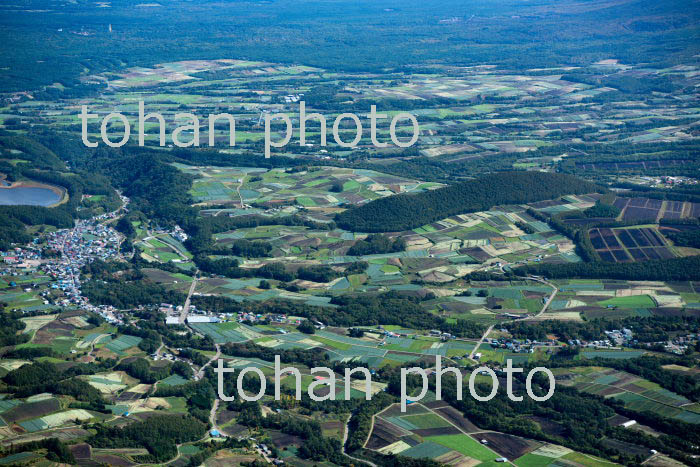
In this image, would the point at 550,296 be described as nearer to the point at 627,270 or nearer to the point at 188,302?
the point at 627,270

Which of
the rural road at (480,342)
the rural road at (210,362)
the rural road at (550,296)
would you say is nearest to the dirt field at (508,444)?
the rural road at (480,342)

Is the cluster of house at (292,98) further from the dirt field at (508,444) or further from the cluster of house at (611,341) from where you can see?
the dirt field at (508,444)

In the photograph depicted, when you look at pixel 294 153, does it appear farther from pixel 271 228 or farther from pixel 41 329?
pixel 41 329

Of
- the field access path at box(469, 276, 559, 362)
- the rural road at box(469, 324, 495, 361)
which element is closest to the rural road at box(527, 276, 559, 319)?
the field access path at box(469, 276, 559, 362)

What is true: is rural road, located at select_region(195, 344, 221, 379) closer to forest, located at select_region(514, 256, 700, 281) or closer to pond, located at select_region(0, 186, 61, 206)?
forest, located at select_region(514, 256, 700, 281)

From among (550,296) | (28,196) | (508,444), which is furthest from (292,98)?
(508,444)

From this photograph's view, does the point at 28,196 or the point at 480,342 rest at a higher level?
the point at 28,196

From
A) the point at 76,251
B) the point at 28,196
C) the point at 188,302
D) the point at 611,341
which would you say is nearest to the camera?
the point at 611,341
